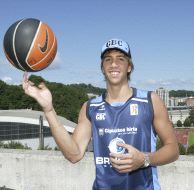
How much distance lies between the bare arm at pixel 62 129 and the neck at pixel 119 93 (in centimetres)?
33

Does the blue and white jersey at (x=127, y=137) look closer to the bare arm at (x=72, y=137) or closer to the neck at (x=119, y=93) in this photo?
the neck at (x=119, y=93)

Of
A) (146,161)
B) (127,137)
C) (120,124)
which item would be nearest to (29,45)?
(120,124)

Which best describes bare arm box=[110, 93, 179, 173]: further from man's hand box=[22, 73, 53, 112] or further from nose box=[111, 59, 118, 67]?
man's hand box=[22, 73, 53, 112]

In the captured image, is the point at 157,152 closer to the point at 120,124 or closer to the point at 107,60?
the point at 120,124

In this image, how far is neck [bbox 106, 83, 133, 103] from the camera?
3713 mm

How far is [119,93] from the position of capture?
12.2ft

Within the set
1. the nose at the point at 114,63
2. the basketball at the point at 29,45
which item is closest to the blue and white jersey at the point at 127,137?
the nose at the point at 114,63

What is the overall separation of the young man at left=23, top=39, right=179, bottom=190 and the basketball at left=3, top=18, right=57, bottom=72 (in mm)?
902

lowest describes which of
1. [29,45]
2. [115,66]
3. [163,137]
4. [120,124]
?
[163,137]

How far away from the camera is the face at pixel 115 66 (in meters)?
3.62

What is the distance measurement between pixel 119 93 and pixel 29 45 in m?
1.36

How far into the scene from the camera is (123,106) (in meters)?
3.67

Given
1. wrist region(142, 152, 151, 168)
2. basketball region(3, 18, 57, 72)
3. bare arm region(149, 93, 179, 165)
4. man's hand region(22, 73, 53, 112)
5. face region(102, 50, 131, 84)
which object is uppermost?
basketball region(3, 18, 57, 72)

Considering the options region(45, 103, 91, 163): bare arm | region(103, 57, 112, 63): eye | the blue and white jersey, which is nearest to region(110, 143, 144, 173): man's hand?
the blue and white jersey
